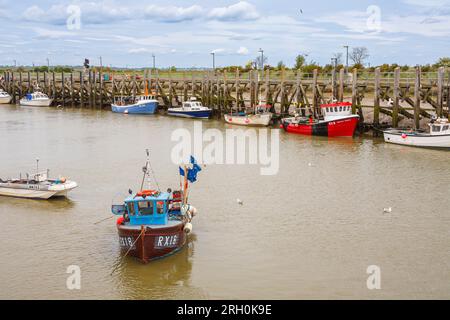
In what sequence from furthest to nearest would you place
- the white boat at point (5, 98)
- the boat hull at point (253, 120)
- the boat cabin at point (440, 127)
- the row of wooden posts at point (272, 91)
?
1. the white boat at point (5, 98)
2. the boat hull at point (253, 120)
3. the row of wooden posts at point (272, 91)
4. the boat cabin at point (440, 127)

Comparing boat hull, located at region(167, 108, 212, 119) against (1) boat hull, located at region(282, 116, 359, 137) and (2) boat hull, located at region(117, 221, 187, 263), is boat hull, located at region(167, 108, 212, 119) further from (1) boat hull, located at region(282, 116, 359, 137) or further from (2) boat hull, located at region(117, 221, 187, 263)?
(2) boat hull, located at region(117, 221, 187, 263)

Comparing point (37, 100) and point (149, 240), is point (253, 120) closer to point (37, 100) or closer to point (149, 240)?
point (149, 240)

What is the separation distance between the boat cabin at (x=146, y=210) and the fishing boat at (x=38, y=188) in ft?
26.1

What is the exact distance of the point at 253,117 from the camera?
52.7 metres

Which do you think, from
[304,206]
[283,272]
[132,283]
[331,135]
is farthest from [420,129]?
[132,283]

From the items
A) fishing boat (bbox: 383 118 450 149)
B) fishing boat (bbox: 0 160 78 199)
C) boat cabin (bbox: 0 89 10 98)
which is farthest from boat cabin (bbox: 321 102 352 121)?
boat cabin (bbox: 0 89 10 98)

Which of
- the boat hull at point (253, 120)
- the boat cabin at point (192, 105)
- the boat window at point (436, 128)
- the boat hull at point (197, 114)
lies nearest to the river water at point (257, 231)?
the boat window at point (436, 128)

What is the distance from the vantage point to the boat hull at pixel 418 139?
127 feet

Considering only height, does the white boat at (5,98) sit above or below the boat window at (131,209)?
above

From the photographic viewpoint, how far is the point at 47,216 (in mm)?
24297

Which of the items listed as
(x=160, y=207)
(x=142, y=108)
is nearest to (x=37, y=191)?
(x=160, y=207)

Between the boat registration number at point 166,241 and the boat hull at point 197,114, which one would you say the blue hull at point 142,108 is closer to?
the boat hull at point 197,114
